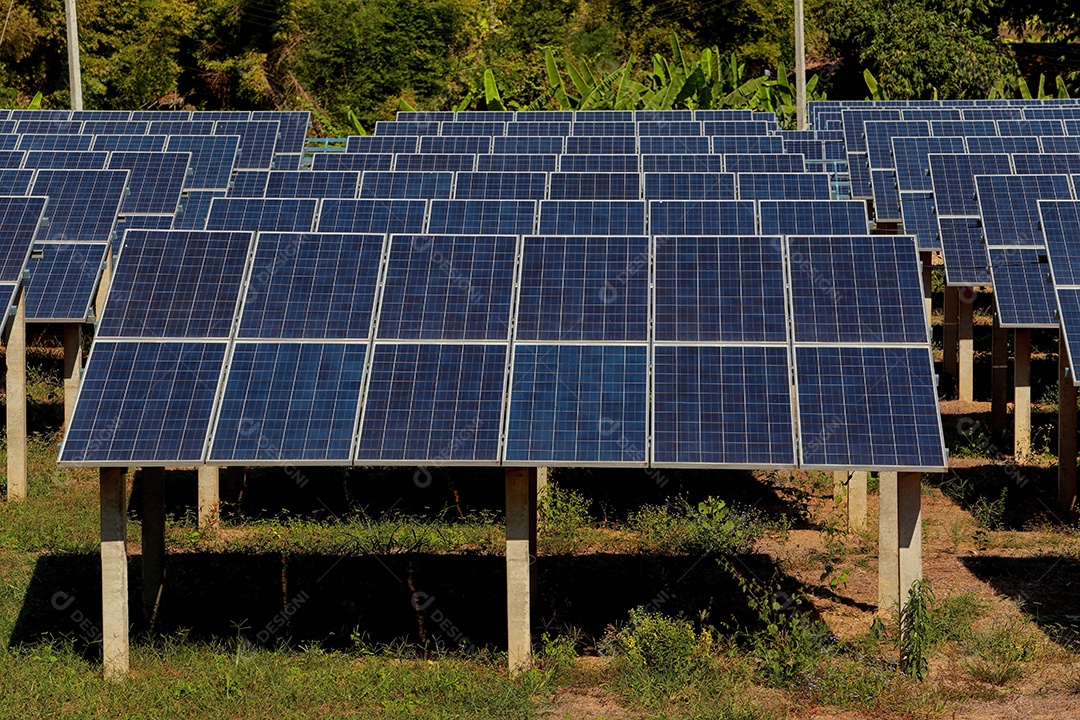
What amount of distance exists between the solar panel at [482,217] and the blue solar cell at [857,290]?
231 inches

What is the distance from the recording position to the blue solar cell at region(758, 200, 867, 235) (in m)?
17.5

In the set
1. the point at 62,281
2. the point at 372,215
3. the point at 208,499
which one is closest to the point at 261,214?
the point at 372,215

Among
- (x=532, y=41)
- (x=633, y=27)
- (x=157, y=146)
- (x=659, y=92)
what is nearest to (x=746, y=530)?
(x=157, y=146)

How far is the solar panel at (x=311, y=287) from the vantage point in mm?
11867

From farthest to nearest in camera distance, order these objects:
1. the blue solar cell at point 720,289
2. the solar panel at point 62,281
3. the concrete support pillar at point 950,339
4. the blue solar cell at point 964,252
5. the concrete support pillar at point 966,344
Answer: the concrete support pillar at point 950,339, the concrete support pillar at point 966,344, the blue solar cell at point 964,252, the solar panel at point 62,281, the blue solar cell at point 720,289

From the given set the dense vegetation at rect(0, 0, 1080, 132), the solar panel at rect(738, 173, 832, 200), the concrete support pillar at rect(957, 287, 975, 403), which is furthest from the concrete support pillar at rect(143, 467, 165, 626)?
the dense vegetation at rect(0, 0, 1080, 132)

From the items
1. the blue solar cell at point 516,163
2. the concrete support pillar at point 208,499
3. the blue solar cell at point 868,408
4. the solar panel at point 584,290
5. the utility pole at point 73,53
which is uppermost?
the utility pole at point 73,53

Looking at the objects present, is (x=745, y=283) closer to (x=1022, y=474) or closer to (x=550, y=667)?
(x=550, y=667)

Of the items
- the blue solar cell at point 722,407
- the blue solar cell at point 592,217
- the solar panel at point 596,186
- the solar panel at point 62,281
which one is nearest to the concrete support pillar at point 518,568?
the blue solar cell at point 722,407

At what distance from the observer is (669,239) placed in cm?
1270

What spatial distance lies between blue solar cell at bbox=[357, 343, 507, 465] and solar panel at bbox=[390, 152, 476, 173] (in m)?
13.3

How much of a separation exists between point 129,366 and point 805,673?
585cm

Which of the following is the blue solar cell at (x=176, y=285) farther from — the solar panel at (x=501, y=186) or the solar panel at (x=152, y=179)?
the solar panel at (x=501, y=186)

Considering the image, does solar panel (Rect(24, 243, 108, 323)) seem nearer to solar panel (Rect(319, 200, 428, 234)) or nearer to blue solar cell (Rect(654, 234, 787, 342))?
solar panel (Rect(319, 200, 428, 234))
